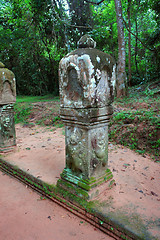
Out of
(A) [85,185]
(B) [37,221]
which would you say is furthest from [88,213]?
(B) [37,221]

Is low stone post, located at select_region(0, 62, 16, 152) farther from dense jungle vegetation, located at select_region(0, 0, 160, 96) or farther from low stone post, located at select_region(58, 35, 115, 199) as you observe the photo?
dense jungle vegetation, located at select_region(0, 0, 160, 96)

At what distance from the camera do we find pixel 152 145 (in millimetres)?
4316

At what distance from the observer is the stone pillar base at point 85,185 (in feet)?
7.15

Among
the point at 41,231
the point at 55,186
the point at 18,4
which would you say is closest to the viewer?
the point at 41,231

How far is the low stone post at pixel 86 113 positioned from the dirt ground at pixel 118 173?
341mm

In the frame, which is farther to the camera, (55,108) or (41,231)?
(55,108)

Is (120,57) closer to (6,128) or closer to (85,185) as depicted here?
(6,128)

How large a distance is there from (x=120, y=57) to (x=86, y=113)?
681 cm

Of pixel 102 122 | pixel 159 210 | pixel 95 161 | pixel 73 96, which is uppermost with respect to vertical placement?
pixel 73 96

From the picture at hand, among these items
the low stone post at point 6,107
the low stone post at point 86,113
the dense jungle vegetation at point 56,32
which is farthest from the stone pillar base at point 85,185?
the dense jungle vegetation at point 56,32

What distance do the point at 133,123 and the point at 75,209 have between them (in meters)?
3.41

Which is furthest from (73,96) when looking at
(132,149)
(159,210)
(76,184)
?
(132,149)

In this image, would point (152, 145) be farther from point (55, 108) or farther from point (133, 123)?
point (55, 108)

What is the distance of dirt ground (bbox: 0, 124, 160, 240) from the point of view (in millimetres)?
2162
